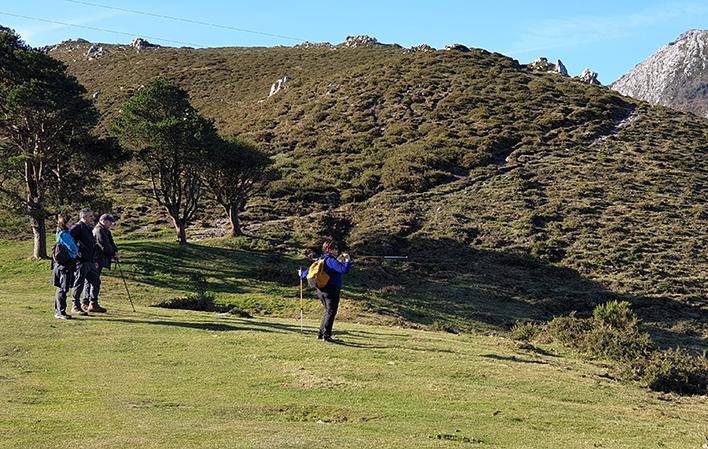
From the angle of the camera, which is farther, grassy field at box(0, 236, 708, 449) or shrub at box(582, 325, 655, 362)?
shrub at box(582, 325, 655, 362)

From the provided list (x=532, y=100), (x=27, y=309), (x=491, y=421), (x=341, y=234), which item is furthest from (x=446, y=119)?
(x=491, y=421)

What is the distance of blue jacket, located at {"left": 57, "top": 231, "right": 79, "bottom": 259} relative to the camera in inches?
659

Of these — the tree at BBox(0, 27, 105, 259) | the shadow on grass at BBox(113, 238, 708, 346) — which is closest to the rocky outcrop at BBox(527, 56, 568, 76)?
the shadow on grass at BBox(113, 238, 708, 346)

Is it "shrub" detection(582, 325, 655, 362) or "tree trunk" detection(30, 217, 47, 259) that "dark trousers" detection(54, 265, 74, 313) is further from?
"tree trunk" detection(30, 217, 47, 259)

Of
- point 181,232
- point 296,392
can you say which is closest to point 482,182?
point 181,232

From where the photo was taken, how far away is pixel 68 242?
1684 centimetres

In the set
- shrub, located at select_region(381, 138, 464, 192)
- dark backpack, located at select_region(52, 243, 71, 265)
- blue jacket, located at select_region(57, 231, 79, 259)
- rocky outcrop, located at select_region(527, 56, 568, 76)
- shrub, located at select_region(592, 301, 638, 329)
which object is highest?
rocky outcrop, located at select_region(527, 56, 568, 76)

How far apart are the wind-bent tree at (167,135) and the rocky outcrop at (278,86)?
1818 inches

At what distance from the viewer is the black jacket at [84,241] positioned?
17.2 m

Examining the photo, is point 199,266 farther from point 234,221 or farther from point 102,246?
point 102,246

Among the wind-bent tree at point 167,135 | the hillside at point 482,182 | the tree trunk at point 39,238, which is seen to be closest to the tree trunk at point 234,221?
the hillside at point 482,182

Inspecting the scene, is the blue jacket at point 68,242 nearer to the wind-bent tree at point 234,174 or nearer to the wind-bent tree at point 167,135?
the wind-bent tree at point 167,135

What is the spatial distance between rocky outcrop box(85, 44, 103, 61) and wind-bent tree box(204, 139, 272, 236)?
78349mm

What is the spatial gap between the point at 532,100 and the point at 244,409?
67169 millimetres
